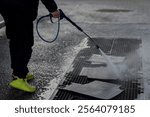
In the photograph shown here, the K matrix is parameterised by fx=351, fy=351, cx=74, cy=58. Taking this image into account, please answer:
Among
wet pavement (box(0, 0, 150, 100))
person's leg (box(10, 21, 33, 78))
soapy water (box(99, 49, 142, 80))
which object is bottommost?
wet pavement (box(0, 0, 150, 100))

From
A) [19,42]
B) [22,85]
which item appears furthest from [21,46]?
[22,85]

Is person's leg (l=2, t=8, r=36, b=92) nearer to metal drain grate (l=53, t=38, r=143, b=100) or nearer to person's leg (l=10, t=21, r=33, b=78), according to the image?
person's leg (l=10, t=21, r=33, b=78)

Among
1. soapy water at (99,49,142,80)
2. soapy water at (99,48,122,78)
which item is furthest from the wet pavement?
soapy water at (99,48,122,78)

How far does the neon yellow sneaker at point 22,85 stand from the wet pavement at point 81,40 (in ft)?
0.22

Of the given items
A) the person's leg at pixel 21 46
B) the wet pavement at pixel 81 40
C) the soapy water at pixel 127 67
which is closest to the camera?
the person's leg at pixel 21 46

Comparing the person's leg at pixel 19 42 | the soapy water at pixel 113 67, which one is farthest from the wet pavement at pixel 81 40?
the soapy water at pixel 113 67

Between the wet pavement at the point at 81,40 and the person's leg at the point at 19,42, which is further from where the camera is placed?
the wet pavement at the point at 81,40

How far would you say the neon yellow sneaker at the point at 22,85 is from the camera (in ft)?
16.4

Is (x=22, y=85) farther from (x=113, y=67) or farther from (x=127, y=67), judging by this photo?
(x=127, y=67)

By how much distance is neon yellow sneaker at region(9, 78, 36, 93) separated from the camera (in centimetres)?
499

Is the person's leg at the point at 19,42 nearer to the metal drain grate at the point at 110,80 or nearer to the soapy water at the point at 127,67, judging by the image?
the metal drain grate at the point at 110,80

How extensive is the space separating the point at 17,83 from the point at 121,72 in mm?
→ 1669

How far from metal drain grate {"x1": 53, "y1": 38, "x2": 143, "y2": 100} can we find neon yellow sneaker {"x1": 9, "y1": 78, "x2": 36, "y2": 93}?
1.24 ft

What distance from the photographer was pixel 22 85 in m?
5.03
